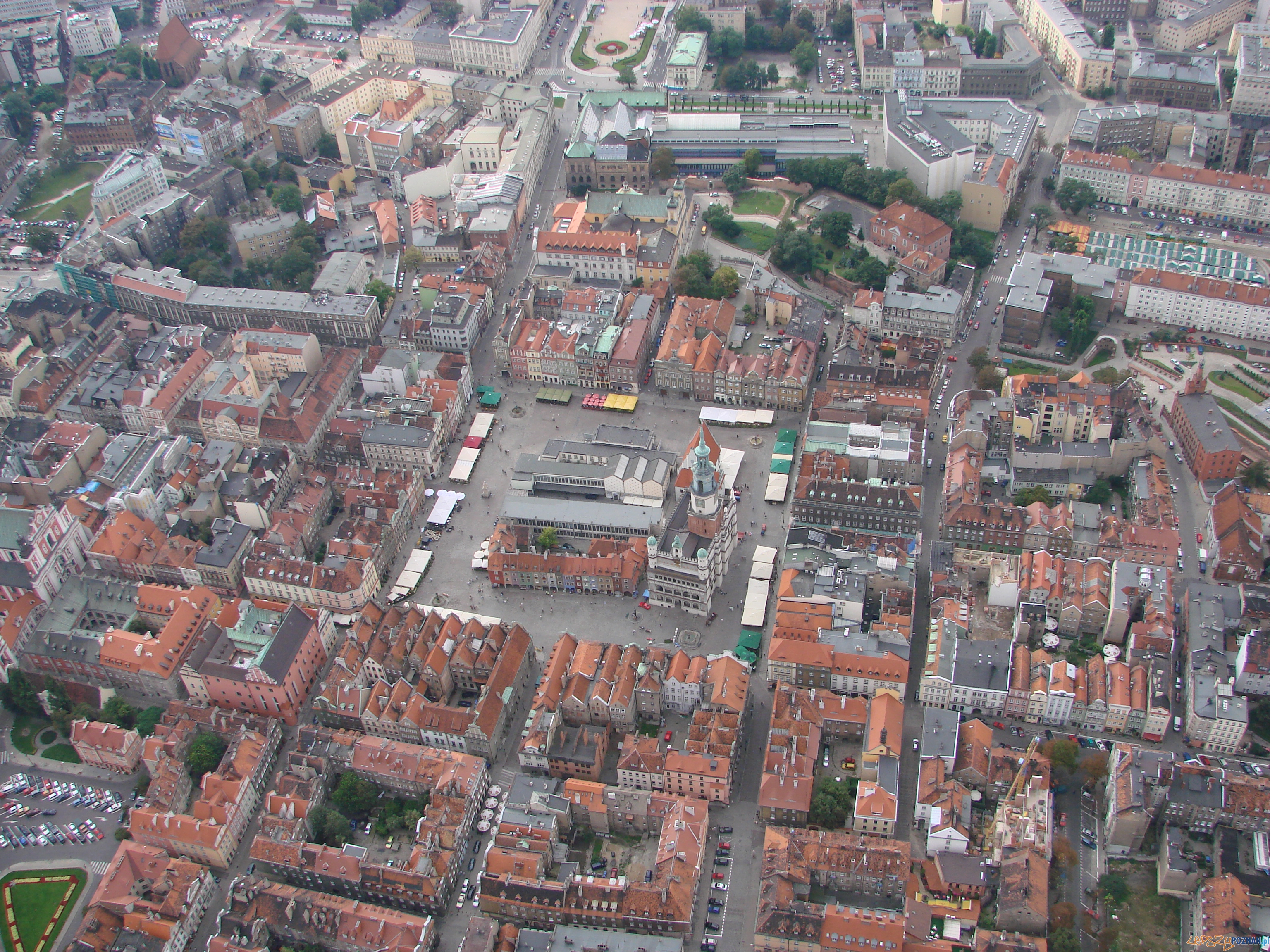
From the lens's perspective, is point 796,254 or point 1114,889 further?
point 796,254

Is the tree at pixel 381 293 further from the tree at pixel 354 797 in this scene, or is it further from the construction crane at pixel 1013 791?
the construction crane at pixel 1013 791

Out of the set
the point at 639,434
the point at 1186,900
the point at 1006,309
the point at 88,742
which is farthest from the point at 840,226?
the point at 88,742

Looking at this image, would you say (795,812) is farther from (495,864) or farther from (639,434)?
(639,434)

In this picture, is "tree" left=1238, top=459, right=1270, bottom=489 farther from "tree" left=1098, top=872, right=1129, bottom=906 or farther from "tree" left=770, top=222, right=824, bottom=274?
"tree" left=770, top=222, right=824, bottom=274

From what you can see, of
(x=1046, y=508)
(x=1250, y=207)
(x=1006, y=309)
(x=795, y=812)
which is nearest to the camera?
(x=795, y=812)

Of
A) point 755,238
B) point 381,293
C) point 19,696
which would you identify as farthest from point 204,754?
point 755,238

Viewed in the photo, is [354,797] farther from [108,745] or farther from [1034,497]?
[1034,497]
